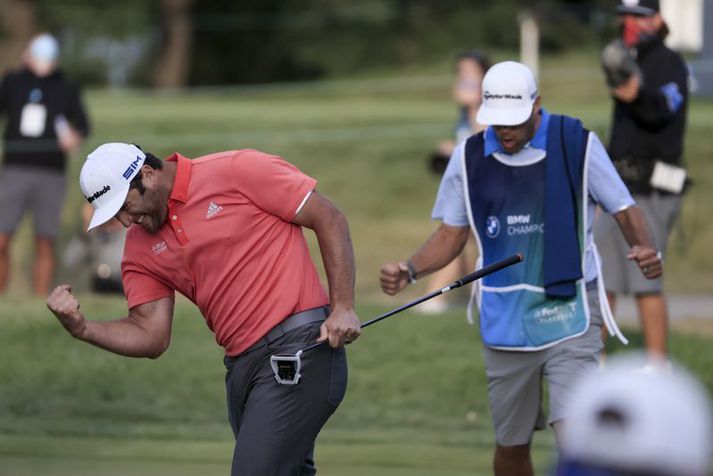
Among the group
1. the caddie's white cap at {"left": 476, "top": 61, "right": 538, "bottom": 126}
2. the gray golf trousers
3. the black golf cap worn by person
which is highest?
the black golf cap worn by person

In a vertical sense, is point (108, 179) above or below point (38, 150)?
above

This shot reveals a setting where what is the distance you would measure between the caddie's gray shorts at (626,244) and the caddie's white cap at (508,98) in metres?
2.41

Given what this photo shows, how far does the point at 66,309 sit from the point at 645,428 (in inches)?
128

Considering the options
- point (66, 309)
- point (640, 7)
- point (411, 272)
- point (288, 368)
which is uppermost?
point (640, 7)

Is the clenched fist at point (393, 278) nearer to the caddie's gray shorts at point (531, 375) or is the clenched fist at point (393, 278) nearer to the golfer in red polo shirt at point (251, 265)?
the caddie's gray shorts at point (531, 375)

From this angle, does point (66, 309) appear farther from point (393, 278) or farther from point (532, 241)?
point (532, 241)

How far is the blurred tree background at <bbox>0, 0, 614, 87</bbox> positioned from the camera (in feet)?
110

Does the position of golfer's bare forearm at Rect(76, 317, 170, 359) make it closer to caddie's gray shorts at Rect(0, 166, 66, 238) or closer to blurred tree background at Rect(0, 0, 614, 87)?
caddie's gray shorts at Rect(0, 166, 66, 238)

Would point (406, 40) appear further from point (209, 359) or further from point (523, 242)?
point (523, 242)

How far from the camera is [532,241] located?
5754 millimetres

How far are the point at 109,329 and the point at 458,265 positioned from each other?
679 centimetres

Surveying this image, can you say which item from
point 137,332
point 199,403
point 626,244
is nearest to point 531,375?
point 137,332

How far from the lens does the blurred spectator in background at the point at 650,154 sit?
8141 millimetres

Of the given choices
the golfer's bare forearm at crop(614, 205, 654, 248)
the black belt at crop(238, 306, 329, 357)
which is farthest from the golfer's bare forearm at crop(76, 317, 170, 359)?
the golfer's bare forearm at crop(614, 205, 654, 248)
